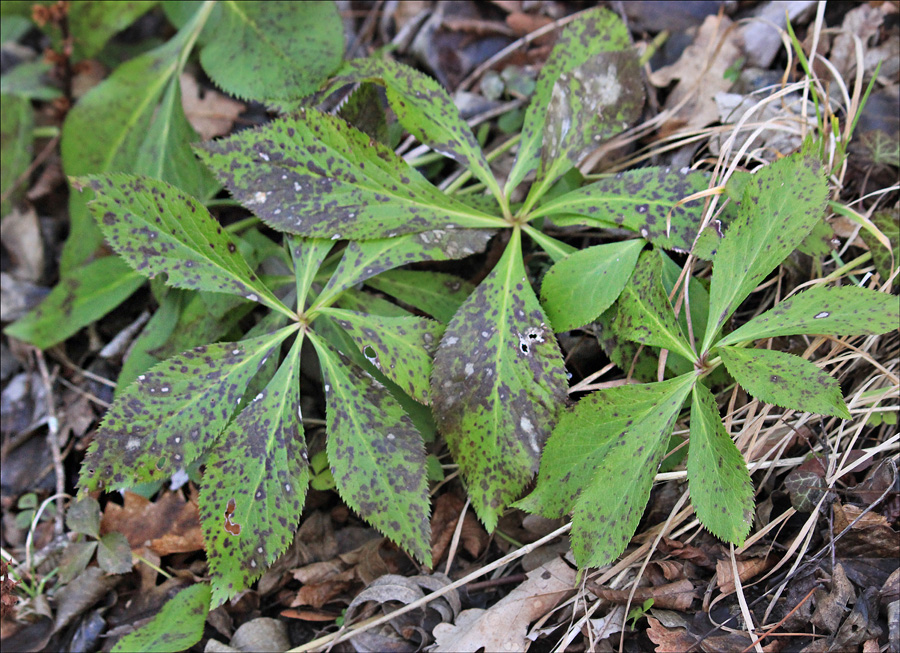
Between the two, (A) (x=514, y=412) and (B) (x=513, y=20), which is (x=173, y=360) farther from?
(B) (x=513, y=20)

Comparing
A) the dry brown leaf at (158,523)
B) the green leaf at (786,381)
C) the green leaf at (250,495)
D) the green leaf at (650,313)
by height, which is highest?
the green leaf at (650,313)

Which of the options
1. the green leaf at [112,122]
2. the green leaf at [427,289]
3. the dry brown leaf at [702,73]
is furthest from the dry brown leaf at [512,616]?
the green leaf at [112,122]

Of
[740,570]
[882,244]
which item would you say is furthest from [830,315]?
[740,570]

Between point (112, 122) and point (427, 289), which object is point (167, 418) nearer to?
point (427, 289)

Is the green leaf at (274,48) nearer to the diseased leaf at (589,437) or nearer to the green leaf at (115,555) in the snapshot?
the diseased leaf at (589,437)

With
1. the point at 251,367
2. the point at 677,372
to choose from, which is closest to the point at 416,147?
the point at 251,367

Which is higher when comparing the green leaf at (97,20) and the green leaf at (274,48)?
the green leaf at (97,20)
